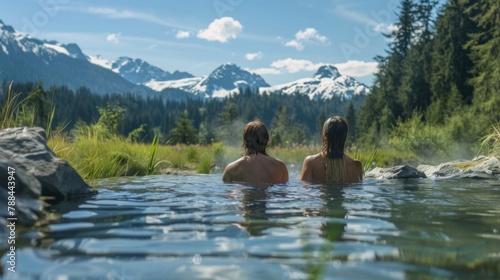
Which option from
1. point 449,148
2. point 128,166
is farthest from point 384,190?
point 449,148

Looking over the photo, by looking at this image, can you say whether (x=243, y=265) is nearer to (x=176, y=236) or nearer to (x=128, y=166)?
(x=176, y=236)

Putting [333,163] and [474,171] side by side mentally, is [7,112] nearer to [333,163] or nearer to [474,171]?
[333,163]

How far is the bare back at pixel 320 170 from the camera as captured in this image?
7125 millimetres

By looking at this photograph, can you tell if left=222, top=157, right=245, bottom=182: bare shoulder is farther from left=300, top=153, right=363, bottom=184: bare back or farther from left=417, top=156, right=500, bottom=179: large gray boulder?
left=417, top=156, right=500, bottom=179: large gray boulder

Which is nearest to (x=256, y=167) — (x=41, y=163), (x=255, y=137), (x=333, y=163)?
(x=255, y=137)

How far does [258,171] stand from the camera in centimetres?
693

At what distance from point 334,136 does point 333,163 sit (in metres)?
0.47

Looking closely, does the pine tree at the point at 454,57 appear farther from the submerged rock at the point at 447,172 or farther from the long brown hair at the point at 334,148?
the long brown hair at the point at 334,148

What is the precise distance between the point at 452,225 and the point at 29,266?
3.12 meters

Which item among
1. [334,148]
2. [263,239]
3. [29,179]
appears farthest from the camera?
[334,148]

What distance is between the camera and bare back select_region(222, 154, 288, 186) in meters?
6.94

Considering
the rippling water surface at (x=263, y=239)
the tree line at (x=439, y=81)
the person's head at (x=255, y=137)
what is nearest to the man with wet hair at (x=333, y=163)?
the person's head at (x=255, y=137)

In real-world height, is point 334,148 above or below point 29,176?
above

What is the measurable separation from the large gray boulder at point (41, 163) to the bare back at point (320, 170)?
316 cm
